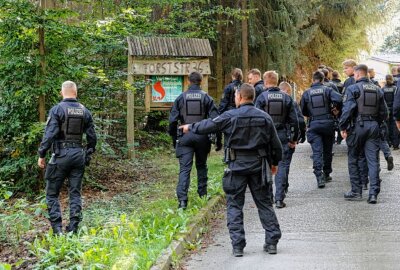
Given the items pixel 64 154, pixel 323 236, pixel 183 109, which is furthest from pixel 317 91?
pixel 64 154

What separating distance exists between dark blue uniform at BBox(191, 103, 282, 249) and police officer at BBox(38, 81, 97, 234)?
2214 mm

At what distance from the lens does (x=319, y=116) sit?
10648 mm

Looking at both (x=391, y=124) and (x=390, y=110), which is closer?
(x=390, y=110)

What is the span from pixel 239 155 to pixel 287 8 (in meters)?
14.7

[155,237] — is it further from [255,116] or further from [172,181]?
[172,181]

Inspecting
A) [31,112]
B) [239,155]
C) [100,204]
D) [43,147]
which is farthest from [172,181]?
[239,155]

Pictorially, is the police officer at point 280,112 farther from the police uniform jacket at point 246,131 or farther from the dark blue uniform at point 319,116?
the police uniform jacket at point 246,131

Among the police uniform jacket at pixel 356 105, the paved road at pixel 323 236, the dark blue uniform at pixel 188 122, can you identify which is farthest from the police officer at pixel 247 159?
the police uniform jacket at pixel 356 105

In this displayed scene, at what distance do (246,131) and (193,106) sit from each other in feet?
7.83

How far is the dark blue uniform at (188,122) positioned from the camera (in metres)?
8.72

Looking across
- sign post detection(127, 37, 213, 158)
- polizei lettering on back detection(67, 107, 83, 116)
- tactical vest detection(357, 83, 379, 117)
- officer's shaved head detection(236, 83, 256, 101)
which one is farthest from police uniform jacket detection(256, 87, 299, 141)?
sign post detection(127, 37, 213, 158)

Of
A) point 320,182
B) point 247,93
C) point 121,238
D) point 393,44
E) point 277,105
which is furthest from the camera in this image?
point 393,44

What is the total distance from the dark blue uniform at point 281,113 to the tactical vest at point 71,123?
272 centimetres

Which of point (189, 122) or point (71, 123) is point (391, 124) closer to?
point (189, 122)
